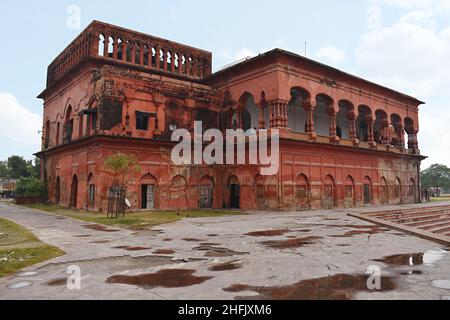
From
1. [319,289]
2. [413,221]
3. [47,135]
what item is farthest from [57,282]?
[47,135]

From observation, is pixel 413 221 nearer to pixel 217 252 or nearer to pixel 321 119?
pixel 217 252

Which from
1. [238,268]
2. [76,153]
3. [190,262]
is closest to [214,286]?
[238,268]

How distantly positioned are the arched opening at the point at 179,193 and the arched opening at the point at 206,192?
1.27 m

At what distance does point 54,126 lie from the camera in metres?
31.0

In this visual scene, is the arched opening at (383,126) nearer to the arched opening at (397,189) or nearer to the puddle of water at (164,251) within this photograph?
the arched opening at (397,189)

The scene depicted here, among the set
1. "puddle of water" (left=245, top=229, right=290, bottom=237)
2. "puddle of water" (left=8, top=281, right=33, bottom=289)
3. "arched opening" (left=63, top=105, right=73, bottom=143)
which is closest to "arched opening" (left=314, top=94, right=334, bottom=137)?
"puddle of water" (left=245, top=229, right=290, bottom=237)

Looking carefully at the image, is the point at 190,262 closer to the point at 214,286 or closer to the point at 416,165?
the point at 214,286

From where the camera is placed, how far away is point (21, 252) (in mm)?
7852

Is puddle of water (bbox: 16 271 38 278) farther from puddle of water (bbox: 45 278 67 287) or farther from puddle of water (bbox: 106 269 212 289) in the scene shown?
puddle of water (bbox: 106 269 212 289)

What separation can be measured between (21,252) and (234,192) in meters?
17.4

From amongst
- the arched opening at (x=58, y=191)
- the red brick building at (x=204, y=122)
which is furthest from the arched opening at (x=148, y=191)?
the arched opening at (x=58, y=191)

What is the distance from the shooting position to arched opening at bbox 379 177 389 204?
1138 inches

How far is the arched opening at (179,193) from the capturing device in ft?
75.7

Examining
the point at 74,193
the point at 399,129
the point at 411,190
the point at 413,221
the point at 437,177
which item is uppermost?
the point at 399,129
